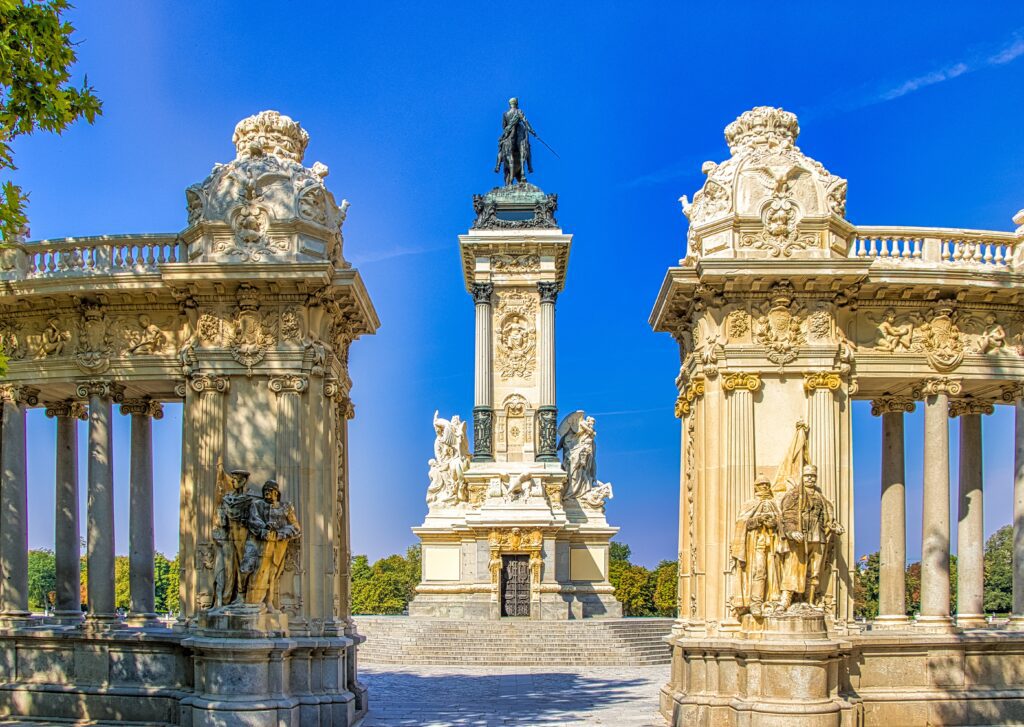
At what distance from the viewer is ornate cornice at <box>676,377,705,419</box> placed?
1914 centimetres

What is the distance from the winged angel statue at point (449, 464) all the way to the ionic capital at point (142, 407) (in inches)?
638

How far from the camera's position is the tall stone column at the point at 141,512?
20797 mm

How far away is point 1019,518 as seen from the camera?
63.8 ft

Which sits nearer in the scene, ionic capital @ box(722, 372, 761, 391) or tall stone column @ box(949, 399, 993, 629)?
ionic capital @ box(722, 372, 761, 391)

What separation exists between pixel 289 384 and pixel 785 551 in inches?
319

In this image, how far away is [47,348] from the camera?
19609 millimetres

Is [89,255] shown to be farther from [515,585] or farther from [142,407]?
[515,585]

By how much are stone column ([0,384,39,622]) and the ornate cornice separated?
449 inches

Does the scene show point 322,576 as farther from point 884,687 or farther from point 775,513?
point 884,687

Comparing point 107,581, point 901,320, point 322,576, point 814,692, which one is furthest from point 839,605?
point 107,581

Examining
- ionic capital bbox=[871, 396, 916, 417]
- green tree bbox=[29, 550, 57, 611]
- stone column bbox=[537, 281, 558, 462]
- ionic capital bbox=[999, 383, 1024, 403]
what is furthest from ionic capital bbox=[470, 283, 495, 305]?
green tree bbox=[29, 550, 57, 611]

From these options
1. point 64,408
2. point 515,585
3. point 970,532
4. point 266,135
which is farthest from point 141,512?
point 515,585

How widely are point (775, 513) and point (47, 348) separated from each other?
12.3m

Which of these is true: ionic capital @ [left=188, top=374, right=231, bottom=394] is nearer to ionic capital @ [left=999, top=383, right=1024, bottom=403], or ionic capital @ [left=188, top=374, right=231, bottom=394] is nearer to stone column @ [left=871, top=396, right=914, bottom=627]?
stone column @ [left=871, top=396, right=914, bottom=627]
